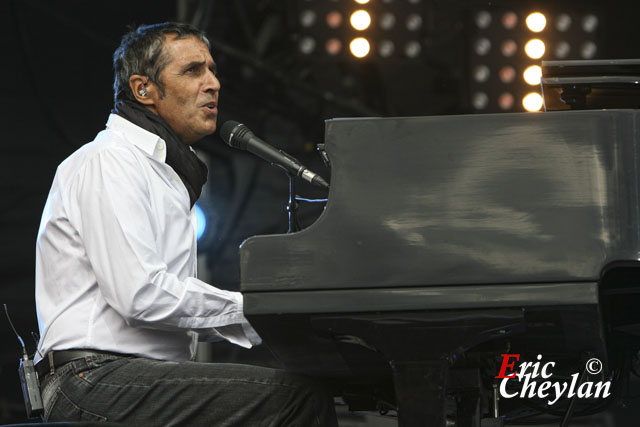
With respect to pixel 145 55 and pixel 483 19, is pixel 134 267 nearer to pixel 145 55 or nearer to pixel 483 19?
pixel 145 55

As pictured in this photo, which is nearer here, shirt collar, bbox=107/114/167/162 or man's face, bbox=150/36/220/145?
shirt collar, bbox=107/114/167/162

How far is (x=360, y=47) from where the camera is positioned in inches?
145

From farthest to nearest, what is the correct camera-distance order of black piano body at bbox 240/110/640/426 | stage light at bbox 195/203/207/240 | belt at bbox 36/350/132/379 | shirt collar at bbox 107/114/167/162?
stage light at bbox 195/203/207/240 < shirt collar at bbox 107/114/167/162 < belt at bbox 36/350/132/379 < black piano body at bbox 240/110/640/426

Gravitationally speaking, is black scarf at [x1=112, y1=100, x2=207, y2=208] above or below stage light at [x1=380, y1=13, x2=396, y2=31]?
below

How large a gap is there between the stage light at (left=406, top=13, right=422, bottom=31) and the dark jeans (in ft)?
7.37

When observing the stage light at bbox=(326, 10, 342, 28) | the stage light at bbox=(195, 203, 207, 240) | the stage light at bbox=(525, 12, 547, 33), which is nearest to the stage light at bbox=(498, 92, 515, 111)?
the stage light at bbox=(525, 12, 547, 33)

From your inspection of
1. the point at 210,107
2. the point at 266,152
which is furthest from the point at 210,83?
the point at 266,152

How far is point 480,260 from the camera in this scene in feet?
4.59

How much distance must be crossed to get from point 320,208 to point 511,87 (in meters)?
0.98

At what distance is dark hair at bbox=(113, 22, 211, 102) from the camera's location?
2322mm

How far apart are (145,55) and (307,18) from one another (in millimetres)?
1475

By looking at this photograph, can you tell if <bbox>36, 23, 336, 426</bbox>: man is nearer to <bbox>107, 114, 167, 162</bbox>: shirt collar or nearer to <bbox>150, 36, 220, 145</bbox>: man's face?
<bbox>107, 114, 167, 162</bbox>: shirt collar

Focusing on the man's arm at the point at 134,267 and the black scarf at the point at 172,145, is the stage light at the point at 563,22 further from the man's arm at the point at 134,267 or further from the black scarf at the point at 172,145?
the man's arm at the point at 134,267

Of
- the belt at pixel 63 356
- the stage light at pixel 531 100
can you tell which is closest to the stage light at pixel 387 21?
the stage light at pixel 531 100
